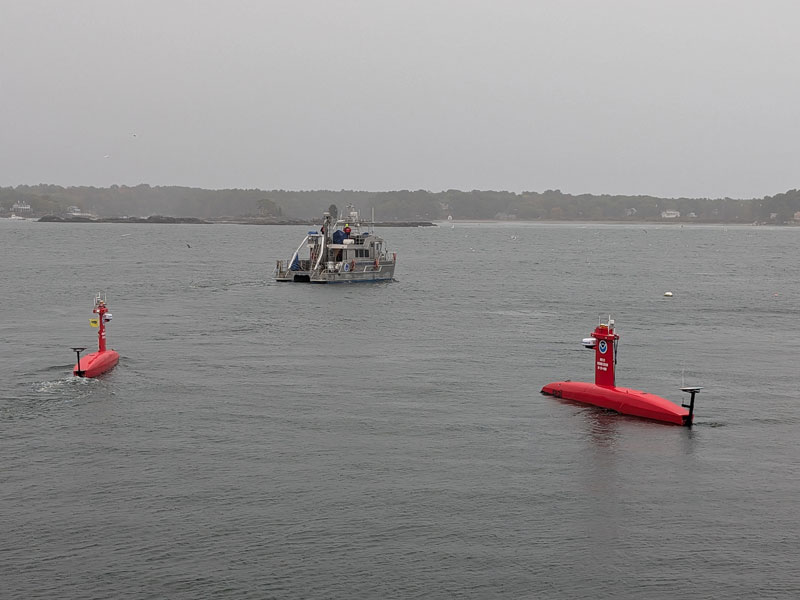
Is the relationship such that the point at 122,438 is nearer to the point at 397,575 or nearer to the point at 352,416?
the point at 352,416

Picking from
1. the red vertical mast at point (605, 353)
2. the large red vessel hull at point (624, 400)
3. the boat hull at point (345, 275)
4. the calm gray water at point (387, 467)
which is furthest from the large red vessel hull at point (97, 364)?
the boat hull at point (345, 275)

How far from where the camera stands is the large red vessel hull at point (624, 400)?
1545 inches

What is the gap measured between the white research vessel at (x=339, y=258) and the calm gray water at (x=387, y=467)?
36.1m

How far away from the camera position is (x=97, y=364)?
48062mm

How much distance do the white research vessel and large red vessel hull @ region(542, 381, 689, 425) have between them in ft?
208

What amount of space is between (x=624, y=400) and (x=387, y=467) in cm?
1289

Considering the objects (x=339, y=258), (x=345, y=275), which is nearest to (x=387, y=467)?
(x=345, y=275)

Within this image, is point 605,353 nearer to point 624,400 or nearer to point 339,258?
point 624,400

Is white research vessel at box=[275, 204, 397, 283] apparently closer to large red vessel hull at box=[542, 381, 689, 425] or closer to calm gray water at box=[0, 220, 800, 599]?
calm gray water at box=[0, 220, 800, 599]

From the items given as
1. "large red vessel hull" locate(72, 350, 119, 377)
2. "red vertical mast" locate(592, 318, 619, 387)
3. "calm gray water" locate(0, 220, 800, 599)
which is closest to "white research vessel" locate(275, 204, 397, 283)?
"calm gray water" locate(0, 220, 800, 599)

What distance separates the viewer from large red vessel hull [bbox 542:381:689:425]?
129 feet

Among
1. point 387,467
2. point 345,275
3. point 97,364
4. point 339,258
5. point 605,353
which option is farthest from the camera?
point 339,258

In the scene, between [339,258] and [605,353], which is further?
[339,258]

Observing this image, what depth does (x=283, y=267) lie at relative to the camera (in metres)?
116
